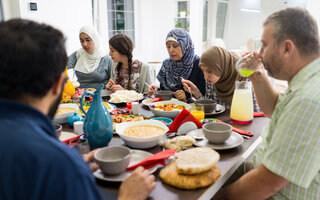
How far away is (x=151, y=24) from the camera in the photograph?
5.90 meters

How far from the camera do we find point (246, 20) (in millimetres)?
6512

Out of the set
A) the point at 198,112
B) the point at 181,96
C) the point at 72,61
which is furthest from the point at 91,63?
the point at 198,112

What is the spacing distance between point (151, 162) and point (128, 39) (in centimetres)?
221

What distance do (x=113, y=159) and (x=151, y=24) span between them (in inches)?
208

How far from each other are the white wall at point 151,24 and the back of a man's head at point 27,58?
5143 millimetres

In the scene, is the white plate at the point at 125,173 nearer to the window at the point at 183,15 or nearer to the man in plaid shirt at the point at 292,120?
the man in plaid shirt at the point at 292,120

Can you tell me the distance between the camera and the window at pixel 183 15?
18.9 ft

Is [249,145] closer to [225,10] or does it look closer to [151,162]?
[151,162]

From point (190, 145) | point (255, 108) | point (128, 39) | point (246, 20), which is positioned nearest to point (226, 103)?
point (255, 108)

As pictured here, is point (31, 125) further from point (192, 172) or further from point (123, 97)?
point (123, 97)

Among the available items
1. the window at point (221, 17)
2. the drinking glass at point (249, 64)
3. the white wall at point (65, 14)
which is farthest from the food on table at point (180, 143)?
the window at point (221, 17)

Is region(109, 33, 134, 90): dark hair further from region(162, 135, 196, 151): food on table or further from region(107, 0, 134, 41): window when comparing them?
region(107, 0, 134, 41): window

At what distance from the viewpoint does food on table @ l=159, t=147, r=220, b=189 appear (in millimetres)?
916

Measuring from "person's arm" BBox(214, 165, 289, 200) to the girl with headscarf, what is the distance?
2477 mm
